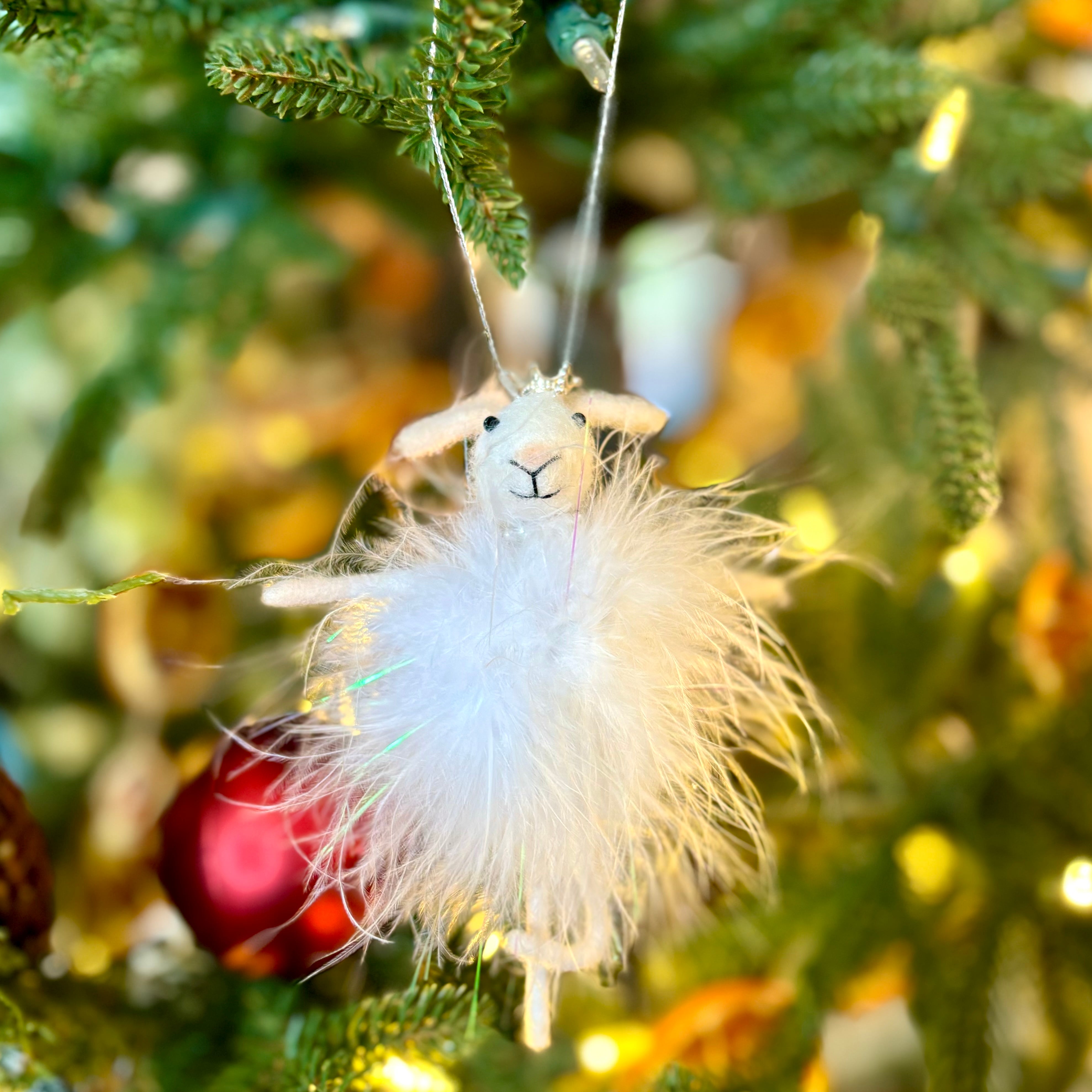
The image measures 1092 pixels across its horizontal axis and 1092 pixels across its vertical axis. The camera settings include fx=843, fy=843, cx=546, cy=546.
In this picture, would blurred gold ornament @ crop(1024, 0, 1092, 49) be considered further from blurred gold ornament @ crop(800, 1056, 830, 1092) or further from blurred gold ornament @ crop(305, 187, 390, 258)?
blurred gold ornament @ crop(800, 1056, 830, 1092)

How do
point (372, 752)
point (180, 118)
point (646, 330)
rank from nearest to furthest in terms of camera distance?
point (372, 752)
point (180, 118)
point (646, 330)

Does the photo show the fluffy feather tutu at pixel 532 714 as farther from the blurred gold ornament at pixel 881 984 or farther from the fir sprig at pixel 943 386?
the blurred gold ornament at pixel 881 984

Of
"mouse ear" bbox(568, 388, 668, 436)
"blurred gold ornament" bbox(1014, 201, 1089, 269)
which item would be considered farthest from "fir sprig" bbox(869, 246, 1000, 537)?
"blurred gold ornament" bbox(1014, 201, 1089, 269)

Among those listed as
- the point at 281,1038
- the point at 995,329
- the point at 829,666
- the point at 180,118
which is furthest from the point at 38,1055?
the point at 995,329

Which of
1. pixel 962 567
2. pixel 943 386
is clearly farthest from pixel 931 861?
pixel 943 386

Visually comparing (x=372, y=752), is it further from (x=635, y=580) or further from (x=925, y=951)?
(x=925, y=951)

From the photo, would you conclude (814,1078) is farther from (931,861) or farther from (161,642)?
(161,642)
